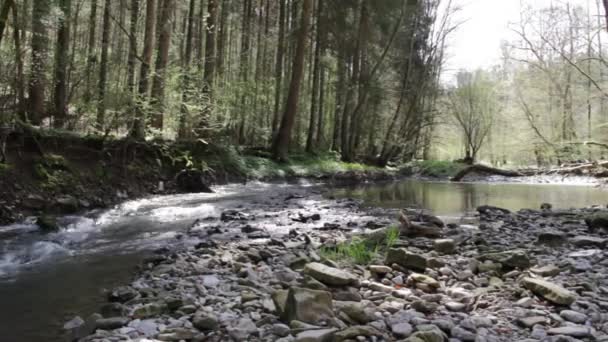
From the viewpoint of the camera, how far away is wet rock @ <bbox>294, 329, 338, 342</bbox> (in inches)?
106

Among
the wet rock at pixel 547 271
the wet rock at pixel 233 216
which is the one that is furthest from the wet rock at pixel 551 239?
the wet rock at pixel 233 216

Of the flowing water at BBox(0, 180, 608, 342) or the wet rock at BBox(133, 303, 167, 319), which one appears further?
the flowing water at BBox(0, 180, 608, 342)

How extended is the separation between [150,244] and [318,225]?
2748mm

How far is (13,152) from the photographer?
761 cm

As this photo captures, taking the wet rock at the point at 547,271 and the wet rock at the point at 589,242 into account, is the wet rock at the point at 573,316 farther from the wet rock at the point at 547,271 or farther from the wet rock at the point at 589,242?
the wet rock at the point at 589,242

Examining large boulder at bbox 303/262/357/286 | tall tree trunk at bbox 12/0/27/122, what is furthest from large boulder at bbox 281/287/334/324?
tall tree trunk at bbox 12/0/27/122

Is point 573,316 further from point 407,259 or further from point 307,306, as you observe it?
point 307,306

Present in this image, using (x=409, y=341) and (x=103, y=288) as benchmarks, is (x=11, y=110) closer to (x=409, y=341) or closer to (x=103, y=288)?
(x=103, y=288)

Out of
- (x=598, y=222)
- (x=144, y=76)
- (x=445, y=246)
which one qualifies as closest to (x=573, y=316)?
(x=445, y=246)

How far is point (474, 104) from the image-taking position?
39344 mm

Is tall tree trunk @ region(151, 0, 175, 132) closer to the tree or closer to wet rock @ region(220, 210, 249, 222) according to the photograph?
wet rock @ region(220, 210, 249, 222)

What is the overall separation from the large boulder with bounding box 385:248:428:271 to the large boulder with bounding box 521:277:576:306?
0.95 metres

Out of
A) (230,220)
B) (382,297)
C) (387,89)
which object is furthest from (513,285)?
(387,89)

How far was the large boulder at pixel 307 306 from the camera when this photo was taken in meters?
3.04
